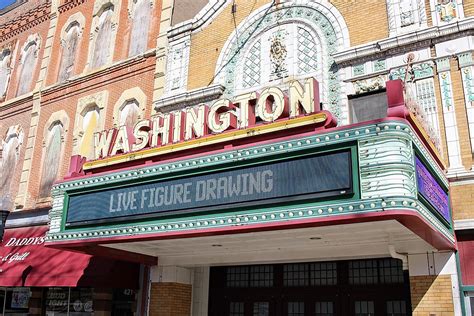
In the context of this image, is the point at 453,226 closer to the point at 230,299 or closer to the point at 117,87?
the point at 230,299

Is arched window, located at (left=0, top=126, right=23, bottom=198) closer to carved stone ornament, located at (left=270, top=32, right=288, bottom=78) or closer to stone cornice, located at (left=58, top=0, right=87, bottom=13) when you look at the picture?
stone cornice, located at (left=58, top=0, right=87, bottom=13)

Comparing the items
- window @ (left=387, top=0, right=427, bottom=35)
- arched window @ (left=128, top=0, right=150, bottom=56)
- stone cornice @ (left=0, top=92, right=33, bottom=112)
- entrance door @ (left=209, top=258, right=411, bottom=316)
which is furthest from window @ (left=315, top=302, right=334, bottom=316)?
stone cornice @ (left=0, top=92, right=33, bottom=112)

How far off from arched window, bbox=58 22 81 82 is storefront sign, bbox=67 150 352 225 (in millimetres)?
9643

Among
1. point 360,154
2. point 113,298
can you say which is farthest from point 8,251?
point 360,154

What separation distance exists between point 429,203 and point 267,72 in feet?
21.9

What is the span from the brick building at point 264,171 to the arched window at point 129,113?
0.31 feet

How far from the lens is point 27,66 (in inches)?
883

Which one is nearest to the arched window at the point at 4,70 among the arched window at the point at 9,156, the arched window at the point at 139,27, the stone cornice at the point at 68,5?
the arched window at the point at 9,156

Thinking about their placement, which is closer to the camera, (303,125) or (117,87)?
(303,125)

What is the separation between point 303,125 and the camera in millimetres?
9188

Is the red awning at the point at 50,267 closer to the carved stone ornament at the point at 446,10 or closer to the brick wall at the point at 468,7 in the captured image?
the carved stone ornament at the point at 446,10

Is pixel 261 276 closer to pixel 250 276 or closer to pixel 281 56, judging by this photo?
→ pixel 250 276

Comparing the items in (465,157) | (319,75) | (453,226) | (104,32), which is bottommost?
(453,226)

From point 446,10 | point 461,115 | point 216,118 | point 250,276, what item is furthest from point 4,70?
point 461,115
